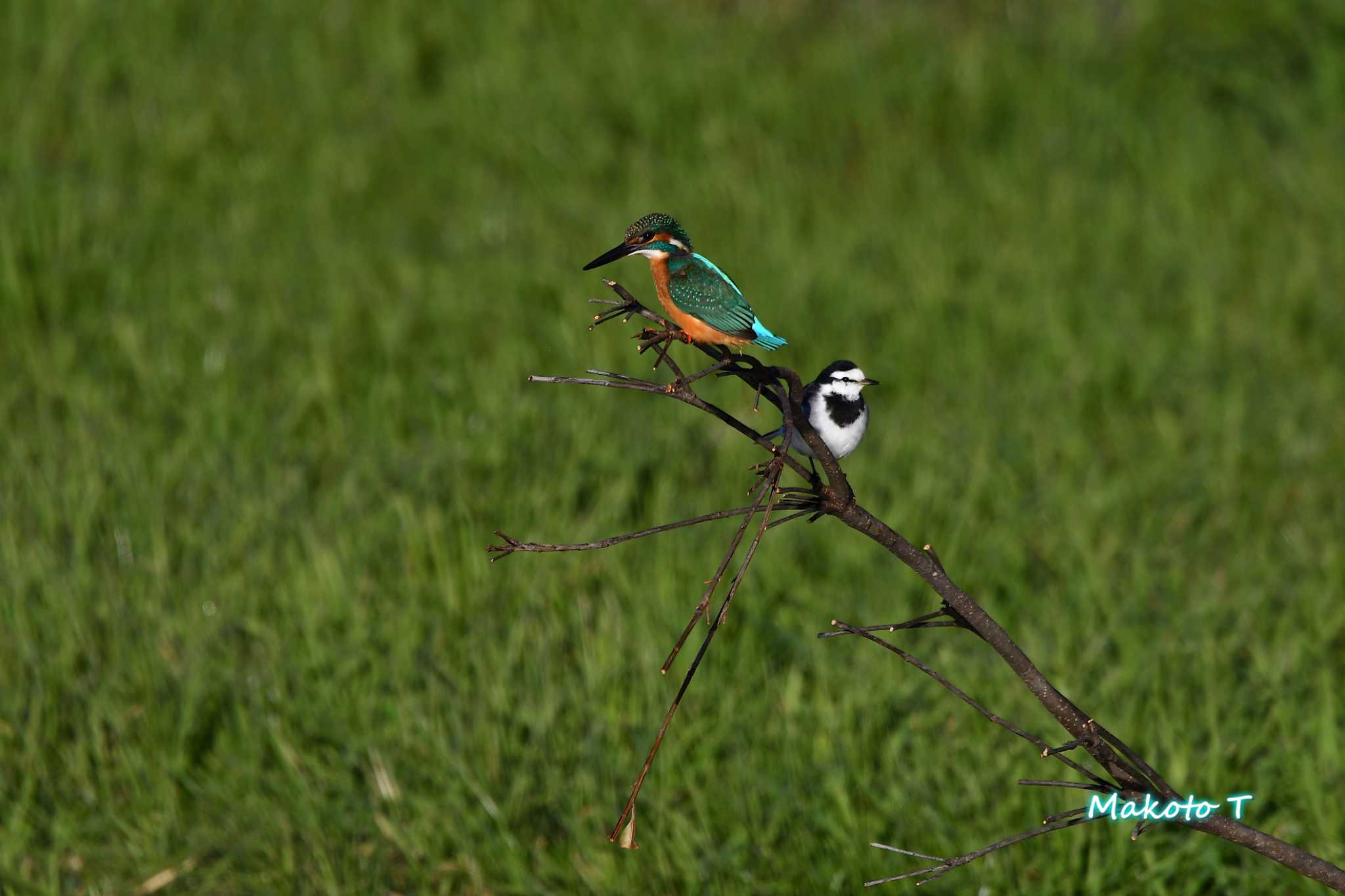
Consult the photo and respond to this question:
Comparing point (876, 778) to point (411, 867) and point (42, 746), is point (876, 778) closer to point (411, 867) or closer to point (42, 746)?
point (411, 867)

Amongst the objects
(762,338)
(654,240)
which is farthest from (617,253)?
(762,338)

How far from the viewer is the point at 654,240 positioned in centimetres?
209

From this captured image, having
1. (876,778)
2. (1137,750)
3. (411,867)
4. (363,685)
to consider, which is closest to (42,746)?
(363,685)

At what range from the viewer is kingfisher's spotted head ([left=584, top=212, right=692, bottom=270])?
202 cm

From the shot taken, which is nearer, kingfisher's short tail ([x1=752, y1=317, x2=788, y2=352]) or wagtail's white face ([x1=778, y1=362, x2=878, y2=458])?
kingfisher's short tail ([x1=752, y1=317, x2=788, y2=352])

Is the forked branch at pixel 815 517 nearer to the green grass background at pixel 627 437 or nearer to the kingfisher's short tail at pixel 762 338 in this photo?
the kingfisher's short tail at pixel 762 338

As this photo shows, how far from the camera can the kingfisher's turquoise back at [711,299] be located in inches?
83.2

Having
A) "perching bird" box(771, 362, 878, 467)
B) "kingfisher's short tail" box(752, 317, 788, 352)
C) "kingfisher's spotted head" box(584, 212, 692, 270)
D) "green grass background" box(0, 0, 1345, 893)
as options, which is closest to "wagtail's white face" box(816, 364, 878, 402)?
"perching bird" box(771, 362, 878, 467)

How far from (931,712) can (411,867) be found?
1.55 m

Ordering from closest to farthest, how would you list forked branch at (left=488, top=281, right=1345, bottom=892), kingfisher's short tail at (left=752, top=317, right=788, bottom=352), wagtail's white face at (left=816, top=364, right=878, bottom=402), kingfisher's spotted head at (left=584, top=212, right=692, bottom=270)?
forked branch at (left=488, top=281, right=1345, bottom=892), kingfisher's spotted head at (left=584, top=212, right=692, bottom=270), kingfisher's short tail at (left=752, top=317, right=788, bottom=352), wagtail's white face at (left=816, top=364, right=878, bottom=402)

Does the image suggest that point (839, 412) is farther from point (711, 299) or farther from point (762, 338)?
point (711, 299)

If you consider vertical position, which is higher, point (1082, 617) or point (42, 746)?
point (1082, 617)

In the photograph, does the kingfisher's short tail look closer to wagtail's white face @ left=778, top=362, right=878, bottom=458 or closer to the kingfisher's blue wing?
the kingfisher's blue wing

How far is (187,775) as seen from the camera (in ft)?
13.7
